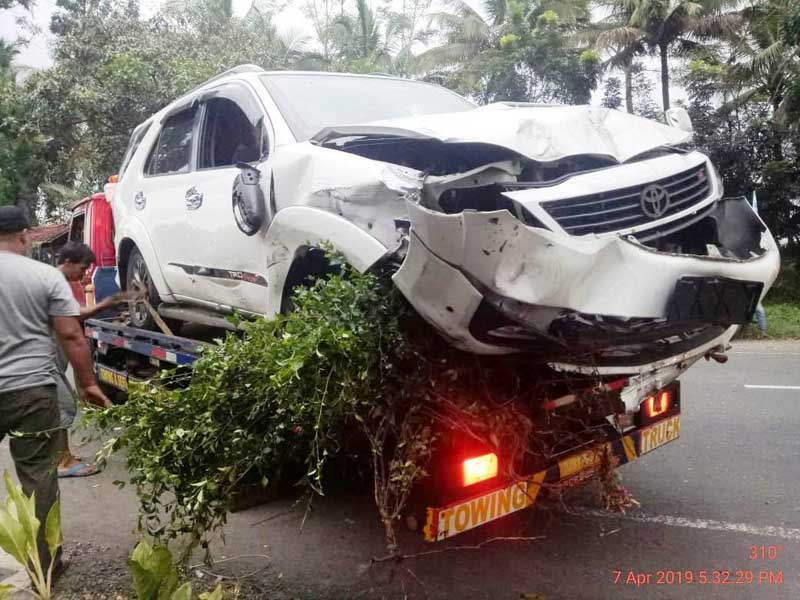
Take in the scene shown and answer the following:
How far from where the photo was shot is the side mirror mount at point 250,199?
3744 millimetres

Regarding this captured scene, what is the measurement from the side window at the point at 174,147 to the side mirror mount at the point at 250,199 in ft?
4.02

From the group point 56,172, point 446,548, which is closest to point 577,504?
point 446,548

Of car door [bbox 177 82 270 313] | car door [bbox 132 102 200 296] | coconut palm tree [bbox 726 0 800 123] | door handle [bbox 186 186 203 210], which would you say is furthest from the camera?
coconut palm tree [bbox 726 0 800 123]

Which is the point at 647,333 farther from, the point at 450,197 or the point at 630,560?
the point at 630,560

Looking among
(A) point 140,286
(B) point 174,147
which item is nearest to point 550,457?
(B) point 174,147

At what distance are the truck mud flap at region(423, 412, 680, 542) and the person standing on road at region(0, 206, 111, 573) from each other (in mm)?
1657

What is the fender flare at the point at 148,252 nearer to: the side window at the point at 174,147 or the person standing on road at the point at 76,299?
the person standing on road at the point at 76,299

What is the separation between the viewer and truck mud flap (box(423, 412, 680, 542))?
2.90 metres

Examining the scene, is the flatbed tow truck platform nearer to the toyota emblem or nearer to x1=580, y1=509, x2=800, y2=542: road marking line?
x1=580, y1=509, x2=800, y2=542: road marking line

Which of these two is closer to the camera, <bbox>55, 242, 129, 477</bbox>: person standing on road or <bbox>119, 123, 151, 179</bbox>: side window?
<bbox>55, 242, 129, 477</bbox>: person standing on road

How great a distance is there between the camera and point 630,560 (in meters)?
3.52

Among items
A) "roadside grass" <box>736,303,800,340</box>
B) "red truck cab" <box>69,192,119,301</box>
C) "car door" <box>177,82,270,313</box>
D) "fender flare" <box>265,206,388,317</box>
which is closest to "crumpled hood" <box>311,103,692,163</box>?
"fender flare" <box>265,206,388,317</box>

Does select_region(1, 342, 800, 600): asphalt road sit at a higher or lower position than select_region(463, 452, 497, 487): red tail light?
lower

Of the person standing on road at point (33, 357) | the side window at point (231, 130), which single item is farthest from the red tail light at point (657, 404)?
the person standing on road at point (33, 357)
